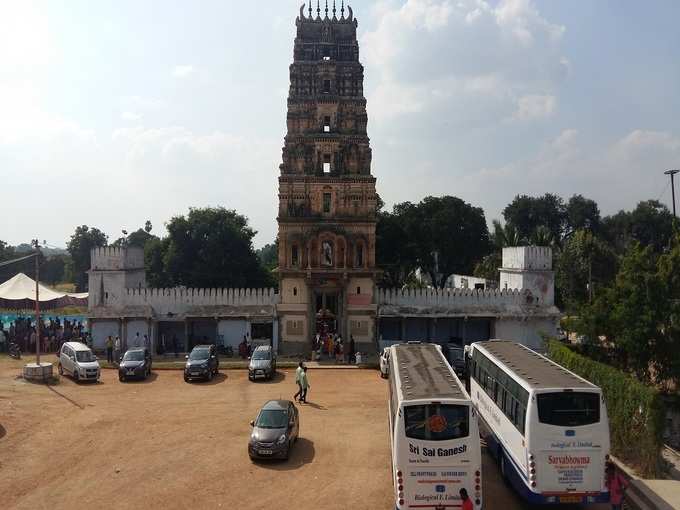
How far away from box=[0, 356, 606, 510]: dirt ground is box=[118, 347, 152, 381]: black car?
1.00 meters

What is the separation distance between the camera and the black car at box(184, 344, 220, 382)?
29656mm

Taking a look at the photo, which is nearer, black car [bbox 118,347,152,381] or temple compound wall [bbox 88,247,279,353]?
black car [bbox 118,347,152,381]

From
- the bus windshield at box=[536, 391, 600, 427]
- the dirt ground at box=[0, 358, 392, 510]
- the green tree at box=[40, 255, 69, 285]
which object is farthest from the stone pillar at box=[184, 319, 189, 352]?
the green tree at box=[40, 255, 69, 285]

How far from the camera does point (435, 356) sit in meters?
19.5

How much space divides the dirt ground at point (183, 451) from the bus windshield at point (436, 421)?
9.50 feet

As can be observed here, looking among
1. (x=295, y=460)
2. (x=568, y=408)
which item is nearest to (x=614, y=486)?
(x=568, y=408)

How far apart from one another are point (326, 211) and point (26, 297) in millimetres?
26123

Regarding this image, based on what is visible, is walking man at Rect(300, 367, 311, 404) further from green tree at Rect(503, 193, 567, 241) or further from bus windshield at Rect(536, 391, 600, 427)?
green tree at Rect(503, 193, 567, 241)

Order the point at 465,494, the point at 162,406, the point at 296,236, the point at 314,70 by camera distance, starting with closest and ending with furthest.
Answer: the point at 465,494 < the point at 162,406 < the point at 296,236 < the point at 314,70

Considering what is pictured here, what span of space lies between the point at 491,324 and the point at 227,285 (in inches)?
1133

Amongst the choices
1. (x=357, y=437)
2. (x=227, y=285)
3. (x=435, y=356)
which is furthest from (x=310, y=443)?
(x=227, y=285)

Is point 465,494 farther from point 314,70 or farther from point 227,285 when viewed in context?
point 227,285

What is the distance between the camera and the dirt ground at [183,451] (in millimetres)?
15492

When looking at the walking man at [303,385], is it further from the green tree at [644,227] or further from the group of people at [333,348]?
the green tree at [644,227]
